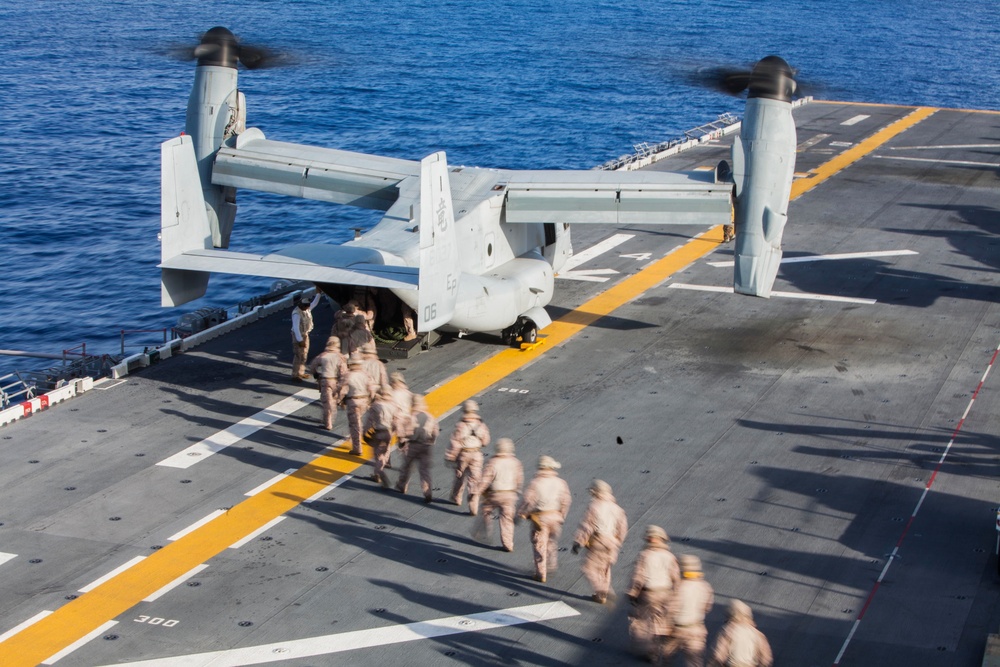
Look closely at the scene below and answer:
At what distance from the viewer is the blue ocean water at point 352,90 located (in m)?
46.0

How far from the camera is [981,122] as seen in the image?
181 feet

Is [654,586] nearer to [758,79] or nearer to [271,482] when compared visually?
[271,482]

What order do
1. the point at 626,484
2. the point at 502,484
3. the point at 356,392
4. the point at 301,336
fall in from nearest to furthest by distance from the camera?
the point at 502,484, the point at 626,484, the point at 356,392, the point at 301,336

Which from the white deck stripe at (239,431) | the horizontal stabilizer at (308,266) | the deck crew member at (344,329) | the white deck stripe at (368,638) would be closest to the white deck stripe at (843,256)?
the horizontal stabilizer at (308,266)

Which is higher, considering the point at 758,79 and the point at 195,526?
the point at 758,79

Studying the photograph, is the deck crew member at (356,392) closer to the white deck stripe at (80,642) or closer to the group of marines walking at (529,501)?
the group of marines walking at (529,501)

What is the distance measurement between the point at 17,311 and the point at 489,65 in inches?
2330

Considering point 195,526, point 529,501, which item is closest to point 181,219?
point 195,526

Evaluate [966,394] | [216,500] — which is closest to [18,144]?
[216,500]

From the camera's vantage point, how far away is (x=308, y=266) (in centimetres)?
2184

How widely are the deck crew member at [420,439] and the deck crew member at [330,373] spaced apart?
8.99 ft

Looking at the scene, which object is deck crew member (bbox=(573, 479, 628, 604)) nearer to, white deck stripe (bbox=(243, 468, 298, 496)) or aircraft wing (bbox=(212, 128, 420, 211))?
white deck stripe (bbox=(243, 468, 298, 496))

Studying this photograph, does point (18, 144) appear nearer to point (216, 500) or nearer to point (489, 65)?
point (489, 65)

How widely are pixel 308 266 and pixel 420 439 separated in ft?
16.7
